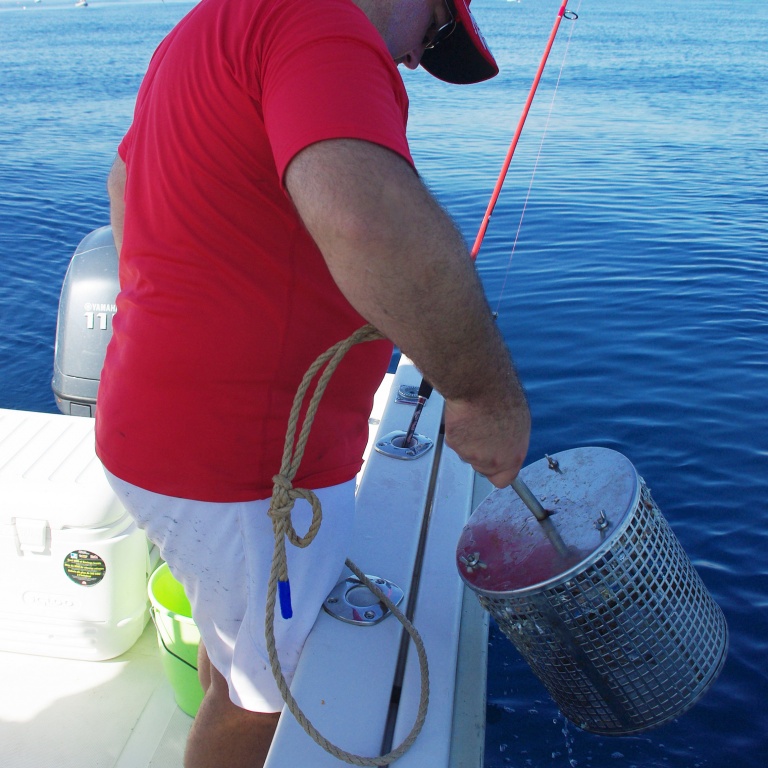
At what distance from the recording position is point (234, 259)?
109cm

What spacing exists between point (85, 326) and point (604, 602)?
6.93 ft

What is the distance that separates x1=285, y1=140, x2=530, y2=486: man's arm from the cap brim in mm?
557

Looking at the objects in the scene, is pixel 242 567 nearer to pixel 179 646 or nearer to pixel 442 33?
pixel 179 646

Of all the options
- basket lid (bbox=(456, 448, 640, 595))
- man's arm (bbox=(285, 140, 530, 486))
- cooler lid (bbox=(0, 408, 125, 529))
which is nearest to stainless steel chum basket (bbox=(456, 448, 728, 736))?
basket lid (bbox=(456, 448, 640, 595))

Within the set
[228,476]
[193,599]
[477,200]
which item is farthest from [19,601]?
[477,200]

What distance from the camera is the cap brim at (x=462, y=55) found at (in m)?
1.33

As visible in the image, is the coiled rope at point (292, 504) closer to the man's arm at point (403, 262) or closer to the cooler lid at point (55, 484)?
the man's arm at point (403, 262)

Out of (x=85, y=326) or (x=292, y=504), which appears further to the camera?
(x=85, y=326)

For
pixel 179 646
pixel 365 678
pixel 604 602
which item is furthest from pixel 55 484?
pixel 604 602

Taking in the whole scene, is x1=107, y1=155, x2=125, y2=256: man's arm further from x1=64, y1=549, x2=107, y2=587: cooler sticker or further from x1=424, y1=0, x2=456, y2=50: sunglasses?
x1=64, y1=549, x2=107, y2=587: cooler sticker

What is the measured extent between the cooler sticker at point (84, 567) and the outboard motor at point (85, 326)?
3.00ft

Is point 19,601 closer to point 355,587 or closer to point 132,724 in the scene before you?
point 132,724

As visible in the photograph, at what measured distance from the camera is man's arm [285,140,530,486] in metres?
0.86

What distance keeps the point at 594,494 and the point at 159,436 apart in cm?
81
